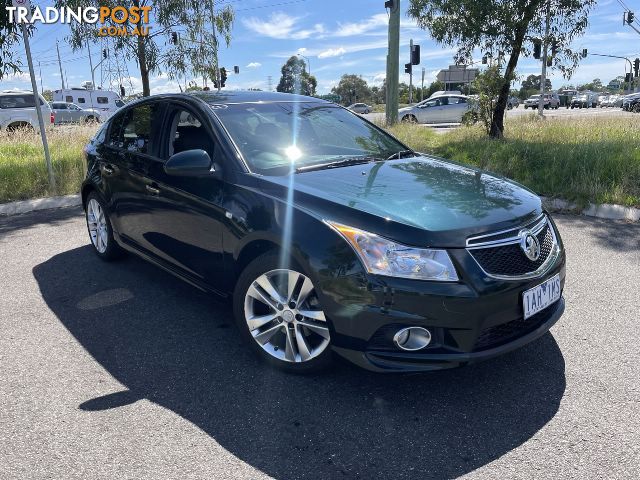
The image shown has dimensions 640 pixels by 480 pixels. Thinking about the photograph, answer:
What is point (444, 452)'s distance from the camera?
7.93ft

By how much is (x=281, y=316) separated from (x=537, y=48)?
11120mm

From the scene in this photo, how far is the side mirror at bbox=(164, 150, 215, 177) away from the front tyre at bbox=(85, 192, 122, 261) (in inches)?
72.4

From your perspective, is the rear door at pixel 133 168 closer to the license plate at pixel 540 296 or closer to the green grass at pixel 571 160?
the license plate at pixel 540 296

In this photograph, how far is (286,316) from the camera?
3.02m

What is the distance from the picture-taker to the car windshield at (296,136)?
11.7 feet

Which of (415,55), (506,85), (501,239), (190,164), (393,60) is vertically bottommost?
(501,239)

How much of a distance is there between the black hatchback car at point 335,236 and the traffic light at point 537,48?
896cm

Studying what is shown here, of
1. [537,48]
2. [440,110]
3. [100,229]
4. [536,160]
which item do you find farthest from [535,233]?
[440,110]

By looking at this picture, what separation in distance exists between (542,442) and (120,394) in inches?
86.1

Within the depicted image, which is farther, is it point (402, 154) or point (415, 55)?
point (415, 55)

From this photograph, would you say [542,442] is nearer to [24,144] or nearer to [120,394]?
[120,394]

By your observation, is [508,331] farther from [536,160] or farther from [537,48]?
[537,48]

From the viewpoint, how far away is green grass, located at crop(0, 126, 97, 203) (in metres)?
8.62

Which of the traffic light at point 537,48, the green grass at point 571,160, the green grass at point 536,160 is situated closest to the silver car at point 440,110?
the traffic light at point 537,48
